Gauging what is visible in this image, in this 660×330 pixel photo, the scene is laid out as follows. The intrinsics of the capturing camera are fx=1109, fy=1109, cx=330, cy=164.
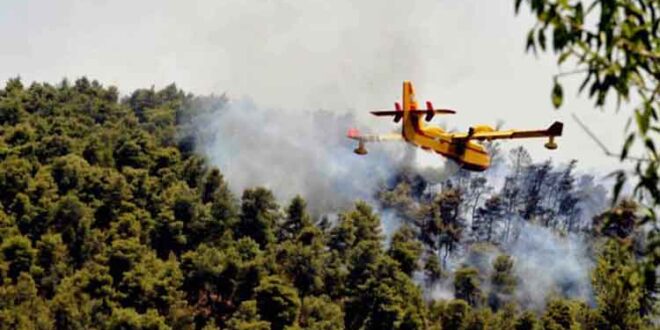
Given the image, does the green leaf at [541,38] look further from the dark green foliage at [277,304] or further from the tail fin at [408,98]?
the dark green foliage at [277,304]

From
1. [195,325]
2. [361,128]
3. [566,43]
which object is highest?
[361,128]

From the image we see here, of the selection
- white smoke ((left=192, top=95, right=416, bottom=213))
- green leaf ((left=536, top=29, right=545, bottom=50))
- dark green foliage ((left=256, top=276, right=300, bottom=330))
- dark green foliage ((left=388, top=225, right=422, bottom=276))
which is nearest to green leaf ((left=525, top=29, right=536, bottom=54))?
green leaf ((left=536, top=29, right=545, bottom=50))

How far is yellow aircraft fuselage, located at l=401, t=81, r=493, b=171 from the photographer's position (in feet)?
Result: 104

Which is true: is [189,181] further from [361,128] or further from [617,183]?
[617,183]

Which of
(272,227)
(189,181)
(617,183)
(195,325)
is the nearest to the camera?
(617,183)

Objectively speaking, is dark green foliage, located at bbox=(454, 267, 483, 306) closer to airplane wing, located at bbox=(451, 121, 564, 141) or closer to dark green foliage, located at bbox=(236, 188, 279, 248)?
dark green foliage, located at bbox=(236, 188, 279, 248)

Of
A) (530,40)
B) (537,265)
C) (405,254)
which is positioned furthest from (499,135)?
(537,265)

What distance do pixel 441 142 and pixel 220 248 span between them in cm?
5003

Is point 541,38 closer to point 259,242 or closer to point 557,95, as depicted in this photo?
point 557,95

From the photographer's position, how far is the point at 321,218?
99.2 meters

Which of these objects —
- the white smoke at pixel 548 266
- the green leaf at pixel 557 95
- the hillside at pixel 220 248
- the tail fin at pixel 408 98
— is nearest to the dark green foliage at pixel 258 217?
the hillside at pixel 220 248

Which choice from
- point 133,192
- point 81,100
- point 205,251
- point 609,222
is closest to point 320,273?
point 205,251

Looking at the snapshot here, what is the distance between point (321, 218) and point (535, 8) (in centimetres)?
9142

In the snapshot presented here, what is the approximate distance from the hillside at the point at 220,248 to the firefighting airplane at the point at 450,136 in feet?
58.2
